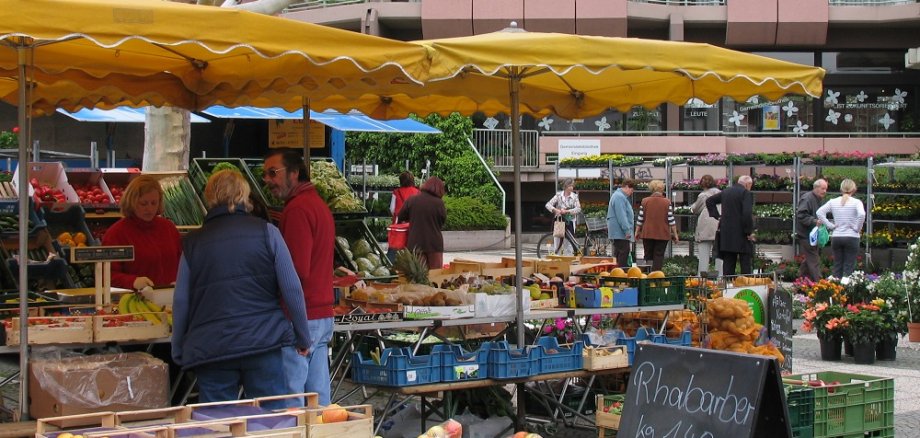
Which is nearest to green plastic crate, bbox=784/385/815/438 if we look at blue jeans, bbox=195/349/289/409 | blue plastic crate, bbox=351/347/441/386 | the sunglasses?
blue plastic crate, bbox=351/347/441/386

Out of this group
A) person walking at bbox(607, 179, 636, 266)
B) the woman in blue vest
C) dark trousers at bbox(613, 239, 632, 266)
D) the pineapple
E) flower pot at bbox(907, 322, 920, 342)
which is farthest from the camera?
dark trousers at bbox(613, 239, 632, 266)

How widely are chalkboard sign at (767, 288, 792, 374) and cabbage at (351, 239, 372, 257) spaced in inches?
156

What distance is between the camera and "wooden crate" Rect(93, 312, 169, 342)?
6234 mm

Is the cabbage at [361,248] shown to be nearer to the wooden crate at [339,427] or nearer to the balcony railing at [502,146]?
the wooden crate at [339,427]

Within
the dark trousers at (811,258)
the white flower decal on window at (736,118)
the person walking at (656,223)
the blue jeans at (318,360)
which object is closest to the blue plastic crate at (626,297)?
the blue jeans at (318,360)

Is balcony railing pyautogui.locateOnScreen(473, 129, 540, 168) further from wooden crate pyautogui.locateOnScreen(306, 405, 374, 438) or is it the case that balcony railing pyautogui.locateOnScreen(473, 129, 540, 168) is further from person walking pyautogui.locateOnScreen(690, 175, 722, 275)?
wooden crate pyautogui.locateOnScreen(306, 405, 374, 438)

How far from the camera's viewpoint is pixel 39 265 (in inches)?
355

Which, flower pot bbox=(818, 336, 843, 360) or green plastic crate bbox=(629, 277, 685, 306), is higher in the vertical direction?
green plastic crate bbox=(629, 277, 685, 306)

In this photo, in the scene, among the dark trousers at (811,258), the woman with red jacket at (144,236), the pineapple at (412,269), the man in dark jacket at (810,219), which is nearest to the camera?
the woman with red jacket at (144,236)

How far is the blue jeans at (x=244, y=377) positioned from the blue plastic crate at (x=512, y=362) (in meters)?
1.81

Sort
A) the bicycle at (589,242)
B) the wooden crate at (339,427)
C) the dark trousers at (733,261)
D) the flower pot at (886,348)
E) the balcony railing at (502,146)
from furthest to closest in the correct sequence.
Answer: the balcony railing at (502,146) → the bicycle at (589,242) → the dark trousers at (733,261) → the flower pot at (886,348) → the wooden crate at (339,427)

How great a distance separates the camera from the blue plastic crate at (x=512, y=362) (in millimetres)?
7398

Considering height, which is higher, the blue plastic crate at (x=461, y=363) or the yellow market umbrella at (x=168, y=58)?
the yellow market umbrella at (x=168, y=58)

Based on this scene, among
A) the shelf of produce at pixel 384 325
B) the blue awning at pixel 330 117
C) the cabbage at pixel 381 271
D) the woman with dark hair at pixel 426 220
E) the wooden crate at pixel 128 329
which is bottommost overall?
the shelf of produce at pixel 384 325
